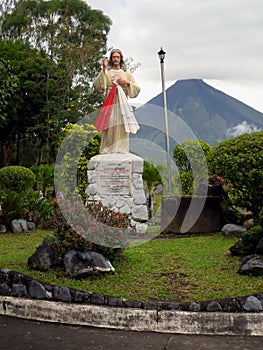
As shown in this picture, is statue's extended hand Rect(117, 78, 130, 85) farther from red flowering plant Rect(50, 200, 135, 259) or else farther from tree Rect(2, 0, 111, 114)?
tree Rect(2, 0, 111, 114)

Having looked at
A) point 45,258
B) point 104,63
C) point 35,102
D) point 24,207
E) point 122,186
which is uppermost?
point 35,102

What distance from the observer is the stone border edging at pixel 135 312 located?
4652 mm

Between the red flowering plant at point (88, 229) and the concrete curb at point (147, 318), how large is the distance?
3.30 feet

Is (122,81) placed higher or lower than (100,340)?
higher

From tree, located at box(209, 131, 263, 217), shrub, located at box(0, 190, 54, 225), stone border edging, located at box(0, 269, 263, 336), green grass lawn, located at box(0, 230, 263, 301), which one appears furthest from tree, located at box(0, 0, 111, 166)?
stone border edging, located at box(0, 269, 263, 336)

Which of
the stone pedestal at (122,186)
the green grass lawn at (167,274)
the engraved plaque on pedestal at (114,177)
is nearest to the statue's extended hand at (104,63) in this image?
the stone pedestal at (122,186)

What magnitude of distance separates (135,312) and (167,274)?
4.26 feet

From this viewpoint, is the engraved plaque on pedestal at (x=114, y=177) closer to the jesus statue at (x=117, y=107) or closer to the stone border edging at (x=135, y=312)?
the jesus statue at (x=117, y=107)

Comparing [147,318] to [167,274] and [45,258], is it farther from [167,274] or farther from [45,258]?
[45,258]

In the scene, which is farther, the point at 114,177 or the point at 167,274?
the point at 114,177

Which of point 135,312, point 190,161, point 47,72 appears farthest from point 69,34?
point 135,312

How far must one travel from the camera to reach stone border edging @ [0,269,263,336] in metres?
4.65

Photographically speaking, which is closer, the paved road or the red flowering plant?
the paved road

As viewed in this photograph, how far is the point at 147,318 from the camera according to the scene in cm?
478
